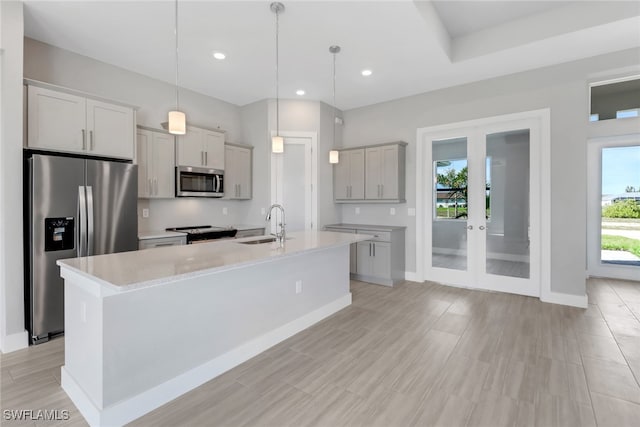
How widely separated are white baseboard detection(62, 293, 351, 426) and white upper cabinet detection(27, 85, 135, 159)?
7.19ft

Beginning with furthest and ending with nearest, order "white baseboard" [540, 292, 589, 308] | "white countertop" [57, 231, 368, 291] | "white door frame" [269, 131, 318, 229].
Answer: "white door frame" [269, 131, 318, 229], "white baseboard" [540, 292, 589, 308], "white countertop" [57, 231, 368, 291]

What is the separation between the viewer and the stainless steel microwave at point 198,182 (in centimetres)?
431

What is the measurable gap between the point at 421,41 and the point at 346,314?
3.19 meters

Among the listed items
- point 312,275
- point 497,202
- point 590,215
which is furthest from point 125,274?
point 590,215

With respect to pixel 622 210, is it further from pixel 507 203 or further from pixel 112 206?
pixel 112 206

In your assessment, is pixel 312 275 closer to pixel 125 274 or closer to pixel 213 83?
pixel 125 274

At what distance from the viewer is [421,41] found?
3.29m

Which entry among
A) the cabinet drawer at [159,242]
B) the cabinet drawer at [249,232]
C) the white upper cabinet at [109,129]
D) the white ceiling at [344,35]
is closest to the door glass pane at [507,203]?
the white ceiling at [344,35]

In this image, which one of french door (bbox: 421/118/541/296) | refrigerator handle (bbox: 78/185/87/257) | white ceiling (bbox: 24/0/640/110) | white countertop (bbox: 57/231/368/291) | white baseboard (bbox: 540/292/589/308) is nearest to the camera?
white countertop (bbox: 57/231/368/291)

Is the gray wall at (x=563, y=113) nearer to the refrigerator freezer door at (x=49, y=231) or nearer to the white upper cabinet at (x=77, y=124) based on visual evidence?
the white upper cabinet at (x=77, y=124)

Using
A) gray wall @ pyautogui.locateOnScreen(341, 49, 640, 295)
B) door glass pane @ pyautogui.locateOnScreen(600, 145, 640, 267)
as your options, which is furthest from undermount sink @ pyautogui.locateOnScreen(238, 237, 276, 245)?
door glass pane @ pyautogui.locateOnScreen(600, 145, 640, 267)

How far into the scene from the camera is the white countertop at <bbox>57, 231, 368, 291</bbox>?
5.27 feet

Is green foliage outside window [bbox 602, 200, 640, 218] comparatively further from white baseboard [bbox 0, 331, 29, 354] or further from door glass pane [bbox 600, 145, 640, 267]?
white baseboard [bbox 0, 331, 29, 354]

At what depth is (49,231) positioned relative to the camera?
2.79 metres
